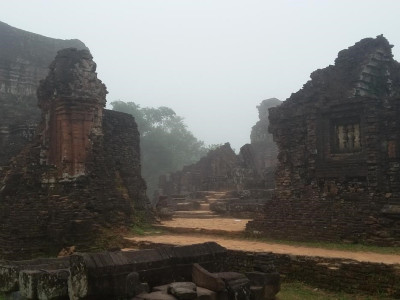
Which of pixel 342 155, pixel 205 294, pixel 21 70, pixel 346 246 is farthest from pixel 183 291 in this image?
pixel 21 70

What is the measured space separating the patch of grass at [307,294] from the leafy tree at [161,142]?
35.2 m

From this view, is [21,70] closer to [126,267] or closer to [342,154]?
[342,154]

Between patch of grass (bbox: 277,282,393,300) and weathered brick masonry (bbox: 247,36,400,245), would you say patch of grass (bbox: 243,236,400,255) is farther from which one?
patch of grass (bbox: 277,282,393,300)

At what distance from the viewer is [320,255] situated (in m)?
9.18

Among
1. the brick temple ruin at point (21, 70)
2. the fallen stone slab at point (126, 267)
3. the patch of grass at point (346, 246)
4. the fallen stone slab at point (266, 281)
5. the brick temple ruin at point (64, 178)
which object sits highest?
the brick temple ruin at point (21, 70)

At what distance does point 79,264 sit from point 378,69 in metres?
11.1

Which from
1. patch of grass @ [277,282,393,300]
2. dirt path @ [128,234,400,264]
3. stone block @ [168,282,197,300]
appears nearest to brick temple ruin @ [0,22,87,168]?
dirt path @ [128,234,400,264]

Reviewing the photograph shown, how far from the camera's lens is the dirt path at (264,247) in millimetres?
8789

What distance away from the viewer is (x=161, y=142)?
160ft

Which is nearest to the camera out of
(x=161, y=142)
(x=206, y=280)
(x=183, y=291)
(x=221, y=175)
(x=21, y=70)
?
(x=183, y=291)

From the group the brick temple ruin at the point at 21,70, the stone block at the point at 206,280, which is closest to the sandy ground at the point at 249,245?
the stone block at the point at 206,280

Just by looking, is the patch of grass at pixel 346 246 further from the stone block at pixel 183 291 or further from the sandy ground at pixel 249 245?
the stone block at pixel 183 291

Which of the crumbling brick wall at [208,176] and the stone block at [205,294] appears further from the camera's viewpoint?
the crumbling brick wall at [208,176]

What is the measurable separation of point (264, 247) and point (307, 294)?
8.35ft
